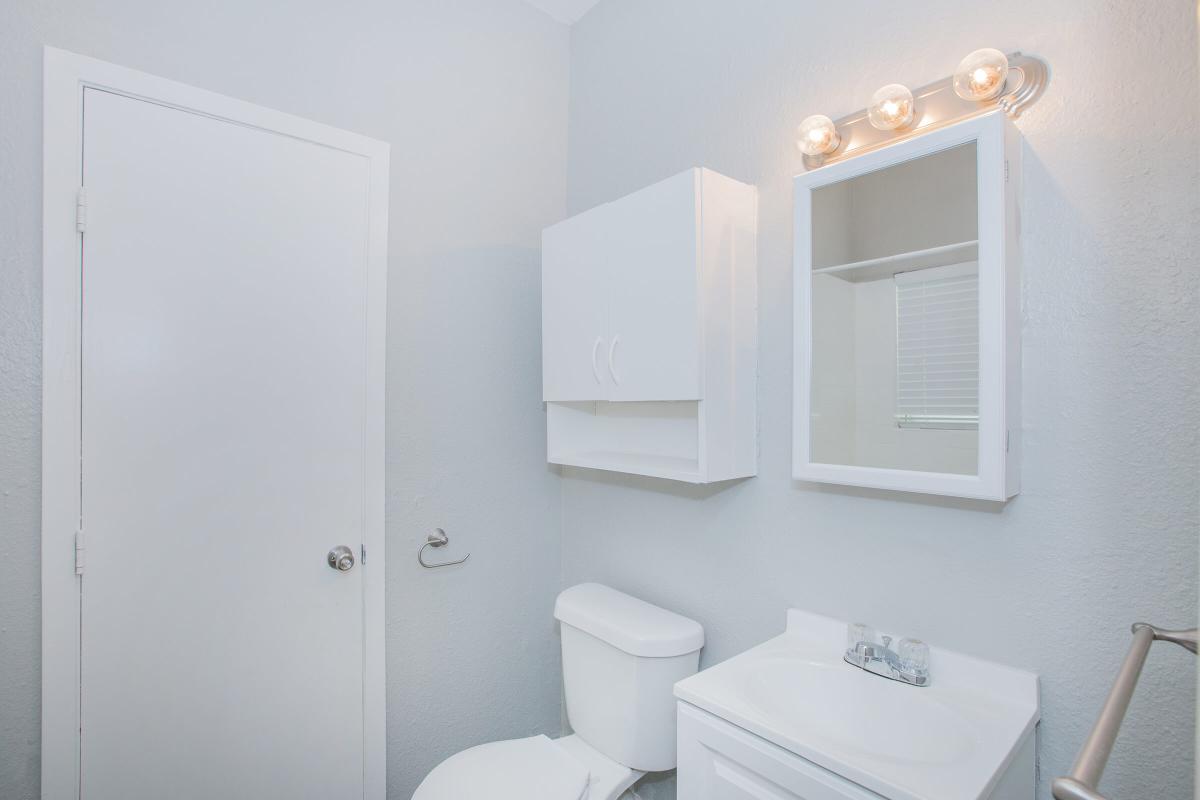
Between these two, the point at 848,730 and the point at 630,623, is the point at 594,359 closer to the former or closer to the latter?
the point at 630,623

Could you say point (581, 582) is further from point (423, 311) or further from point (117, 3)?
point (117, 3)

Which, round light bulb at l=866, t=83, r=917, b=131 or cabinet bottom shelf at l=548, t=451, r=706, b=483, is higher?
round light bulb at l=866, t=83, r=917, b=131

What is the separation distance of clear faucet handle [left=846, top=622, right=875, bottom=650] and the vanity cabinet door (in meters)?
0.36

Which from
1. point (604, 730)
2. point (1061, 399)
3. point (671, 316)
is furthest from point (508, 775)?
point (1061, 399)

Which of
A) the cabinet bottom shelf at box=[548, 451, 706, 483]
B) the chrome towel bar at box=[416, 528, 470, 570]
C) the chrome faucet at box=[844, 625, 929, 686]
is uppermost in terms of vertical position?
the cabinet bottom shelf at box=[548, 451, 706, 483]

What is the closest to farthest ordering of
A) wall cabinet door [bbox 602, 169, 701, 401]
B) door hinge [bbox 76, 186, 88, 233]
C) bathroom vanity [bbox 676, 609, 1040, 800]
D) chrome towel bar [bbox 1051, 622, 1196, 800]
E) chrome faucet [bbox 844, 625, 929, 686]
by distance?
1. chrome towel bar [bbox 1051, 622, 1196, 800]
2. bathroom vanity [bbox 676, 609, 1040, 800]
3. chrome faucet [bbox 844, 625, 929, 686]
4. door hinge [bbox 76, 186, 88, 233]
5. wall cabinet door [bbox 602, 169, 701, 401]

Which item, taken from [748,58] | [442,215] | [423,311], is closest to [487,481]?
[423,311]

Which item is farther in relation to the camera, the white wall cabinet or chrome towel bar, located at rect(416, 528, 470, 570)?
chrome towel bar, located at rect(416, 528, 470, 570)

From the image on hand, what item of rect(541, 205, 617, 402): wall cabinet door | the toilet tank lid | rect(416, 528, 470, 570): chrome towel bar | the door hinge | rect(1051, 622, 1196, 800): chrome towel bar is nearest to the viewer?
rect(1051, 622, 1196, 800): chrome towel bar

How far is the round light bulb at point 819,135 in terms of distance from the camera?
4.31 ft

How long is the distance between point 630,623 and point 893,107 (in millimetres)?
1327

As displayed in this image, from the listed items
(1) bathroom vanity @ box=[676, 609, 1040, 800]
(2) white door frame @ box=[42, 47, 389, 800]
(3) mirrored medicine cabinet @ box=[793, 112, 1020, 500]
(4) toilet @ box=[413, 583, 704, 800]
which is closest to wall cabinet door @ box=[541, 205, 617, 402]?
(3) mirrored medicine cabinet @ box=[793, 112, 1020, 500]

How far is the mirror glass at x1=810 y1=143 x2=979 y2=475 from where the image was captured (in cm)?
110

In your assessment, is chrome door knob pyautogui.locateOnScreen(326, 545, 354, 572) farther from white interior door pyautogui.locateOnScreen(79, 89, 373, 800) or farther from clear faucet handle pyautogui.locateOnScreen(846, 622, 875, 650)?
clear faucet handle pyautogui.locateOnScreen(846, 622, 875, 650)
